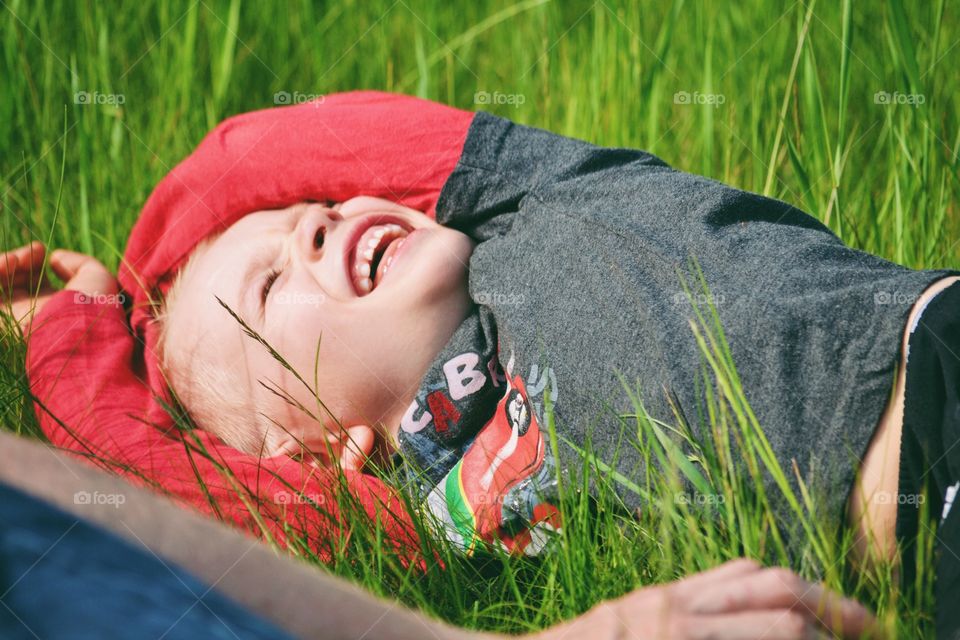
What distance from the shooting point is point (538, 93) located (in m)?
2.24

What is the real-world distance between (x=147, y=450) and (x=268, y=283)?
36 cm

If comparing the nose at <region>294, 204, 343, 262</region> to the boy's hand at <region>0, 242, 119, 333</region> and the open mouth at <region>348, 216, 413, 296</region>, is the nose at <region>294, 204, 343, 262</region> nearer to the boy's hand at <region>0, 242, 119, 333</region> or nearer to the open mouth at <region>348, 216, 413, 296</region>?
the open mouth at <region>348, 216, 413, 296</region>

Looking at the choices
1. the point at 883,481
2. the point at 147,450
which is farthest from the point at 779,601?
the point at 147,450

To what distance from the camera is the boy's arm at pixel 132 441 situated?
124cm

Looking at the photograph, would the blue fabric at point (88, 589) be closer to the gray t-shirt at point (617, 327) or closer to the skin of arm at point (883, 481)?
the gray t-shirt at point (617, 327)

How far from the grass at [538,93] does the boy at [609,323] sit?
0.23 ft

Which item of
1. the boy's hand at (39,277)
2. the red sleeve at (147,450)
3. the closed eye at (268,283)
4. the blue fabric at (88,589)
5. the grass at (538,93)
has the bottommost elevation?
the red sleeve at (147,450)

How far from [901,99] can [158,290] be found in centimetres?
154

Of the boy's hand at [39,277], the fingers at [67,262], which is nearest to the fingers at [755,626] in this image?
the boy's hand at [39,277]

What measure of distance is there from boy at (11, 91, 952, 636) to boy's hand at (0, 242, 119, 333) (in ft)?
1.67

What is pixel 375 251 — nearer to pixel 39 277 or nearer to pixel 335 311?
pixel 335 311

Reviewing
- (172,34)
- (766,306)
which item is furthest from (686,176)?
(172,34)

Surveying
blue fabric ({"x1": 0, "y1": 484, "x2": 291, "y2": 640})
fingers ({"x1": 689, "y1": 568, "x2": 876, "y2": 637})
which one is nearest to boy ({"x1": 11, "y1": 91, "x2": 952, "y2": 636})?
fingers ({"x1": 689, "y1": 568, "x2": 876, "y2": 637})

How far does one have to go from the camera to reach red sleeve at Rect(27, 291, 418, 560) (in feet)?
4.03
